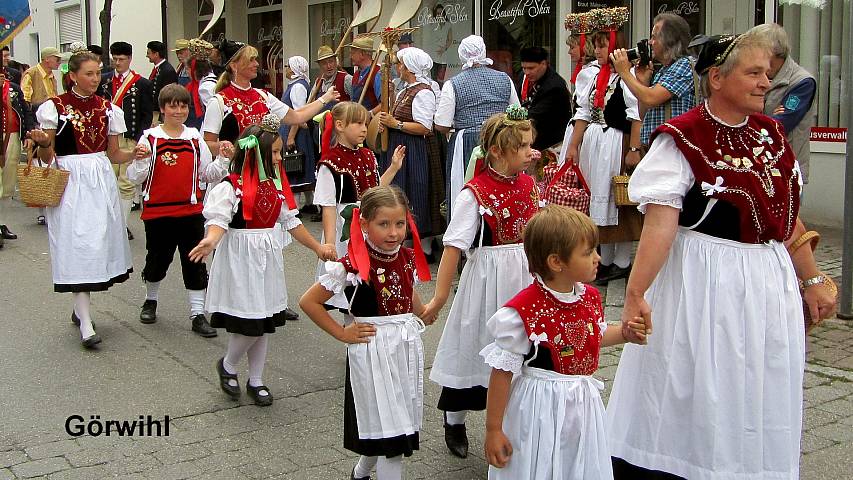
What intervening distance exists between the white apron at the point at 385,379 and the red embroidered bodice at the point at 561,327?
83cm

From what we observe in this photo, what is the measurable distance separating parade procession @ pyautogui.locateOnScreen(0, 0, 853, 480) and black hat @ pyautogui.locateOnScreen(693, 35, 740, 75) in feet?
0.04

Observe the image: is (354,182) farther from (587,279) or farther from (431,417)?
(587,279)

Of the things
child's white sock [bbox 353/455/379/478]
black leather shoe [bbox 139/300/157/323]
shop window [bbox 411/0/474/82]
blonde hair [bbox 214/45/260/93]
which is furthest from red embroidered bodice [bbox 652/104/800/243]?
shop window [bbox 411/0/474/82]

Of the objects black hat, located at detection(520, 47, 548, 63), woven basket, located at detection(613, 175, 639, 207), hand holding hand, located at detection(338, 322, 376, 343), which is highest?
black hat, located at detection(520, 47, 548, 63)

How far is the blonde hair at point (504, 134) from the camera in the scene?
15.1 feet

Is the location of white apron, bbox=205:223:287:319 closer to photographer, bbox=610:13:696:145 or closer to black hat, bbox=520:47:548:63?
photographer, bbox=610:13:696:145

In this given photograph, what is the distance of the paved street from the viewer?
474cm

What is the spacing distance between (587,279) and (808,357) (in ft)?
11.6

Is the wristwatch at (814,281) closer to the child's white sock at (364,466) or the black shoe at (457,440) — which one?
the black shoe at (457,440)

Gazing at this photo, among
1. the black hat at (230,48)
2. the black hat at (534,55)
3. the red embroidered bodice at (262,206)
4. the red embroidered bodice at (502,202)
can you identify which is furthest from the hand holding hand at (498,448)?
the black hat at (534,55)

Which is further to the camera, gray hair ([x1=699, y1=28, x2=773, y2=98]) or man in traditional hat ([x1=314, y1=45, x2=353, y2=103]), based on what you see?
man in traditional hat ([x1=314, y1=45, x2=353, y2=103])

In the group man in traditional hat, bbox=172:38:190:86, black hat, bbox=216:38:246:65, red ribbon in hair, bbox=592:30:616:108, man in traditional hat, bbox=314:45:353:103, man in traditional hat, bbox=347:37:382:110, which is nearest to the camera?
black hat, bbox=216:38:246:65

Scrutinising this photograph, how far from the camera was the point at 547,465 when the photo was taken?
341 cm

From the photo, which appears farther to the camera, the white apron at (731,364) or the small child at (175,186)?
the small child at (175,186)
